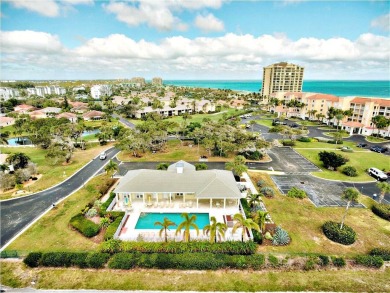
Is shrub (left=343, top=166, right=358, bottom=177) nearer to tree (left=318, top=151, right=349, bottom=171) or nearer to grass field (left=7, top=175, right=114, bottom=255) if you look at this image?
tree (left=318, top=151, right=349, bottom=171)

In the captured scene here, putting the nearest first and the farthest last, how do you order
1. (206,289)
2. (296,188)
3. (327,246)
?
(206,289) → (327,246) → (296,188)

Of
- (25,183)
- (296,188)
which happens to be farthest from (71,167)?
(296,188)

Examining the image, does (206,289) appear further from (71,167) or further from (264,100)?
(264,100)

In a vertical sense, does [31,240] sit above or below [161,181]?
below

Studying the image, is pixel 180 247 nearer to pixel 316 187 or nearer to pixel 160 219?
pixel 160 219

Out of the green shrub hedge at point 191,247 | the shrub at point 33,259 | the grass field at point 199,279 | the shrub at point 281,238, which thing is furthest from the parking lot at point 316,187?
the shrub at point 33,259

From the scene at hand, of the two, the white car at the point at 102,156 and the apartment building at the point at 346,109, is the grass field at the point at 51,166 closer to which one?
the white car at the point at 102,156

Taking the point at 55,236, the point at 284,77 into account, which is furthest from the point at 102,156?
the point at 284,77
